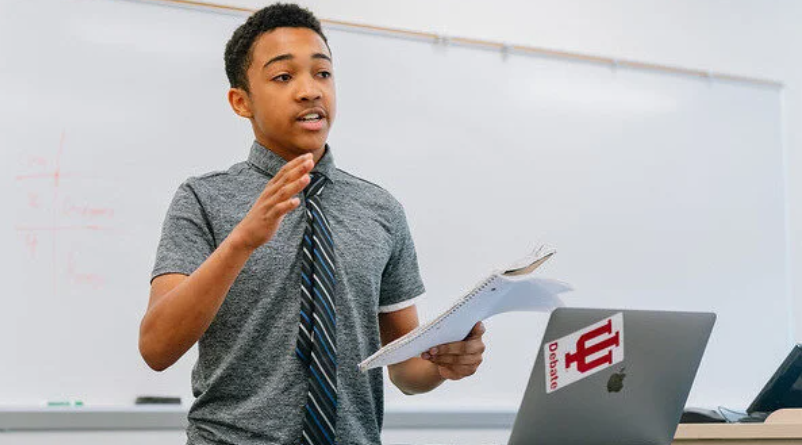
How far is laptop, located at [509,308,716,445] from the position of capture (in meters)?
1.17

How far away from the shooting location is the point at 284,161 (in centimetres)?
148

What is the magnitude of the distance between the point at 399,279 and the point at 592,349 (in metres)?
0.47

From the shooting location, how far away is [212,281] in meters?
1.22

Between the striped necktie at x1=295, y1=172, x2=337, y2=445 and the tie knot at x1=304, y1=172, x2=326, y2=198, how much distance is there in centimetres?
5

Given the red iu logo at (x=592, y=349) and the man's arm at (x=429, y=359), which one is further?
the man's arm at (x=429, y=359)

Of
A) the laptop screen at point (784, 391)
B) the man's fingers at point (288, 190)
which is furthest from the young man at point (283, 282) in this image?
the laptop screen at point (784, 391)

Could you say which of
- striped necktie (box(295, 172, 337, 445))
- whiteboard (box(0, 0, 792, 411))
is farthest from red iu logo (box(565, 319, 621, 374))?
whiteboard (box(0, 0, 792, 411))

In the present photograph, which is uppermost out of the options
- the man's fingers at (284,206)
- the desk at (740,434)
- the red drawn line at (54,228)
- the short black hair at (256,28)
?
the short black hair at (256,28)

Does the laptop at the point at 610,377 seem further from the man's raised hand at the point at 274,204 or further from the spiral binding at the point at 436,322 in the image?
the man's raised hand at the point at 274,204

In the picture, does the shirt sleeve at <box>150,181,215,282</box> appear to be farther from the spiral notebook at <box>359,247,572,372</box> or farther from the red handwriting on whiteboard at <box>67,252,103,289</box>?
the red handwriting on whiteboard at <box>67,252,103,289</box>

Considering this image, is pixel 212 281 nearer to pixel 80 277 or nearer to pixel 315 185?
pixel 315 185

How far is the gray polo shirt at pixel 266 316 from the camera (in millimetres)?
1312

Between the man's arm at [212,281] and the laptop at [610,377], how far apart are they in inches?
14.2

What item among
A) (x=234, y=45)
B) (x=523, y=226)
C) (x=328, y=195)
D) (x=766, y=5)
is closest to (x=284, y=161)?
(x=328, y=195)
